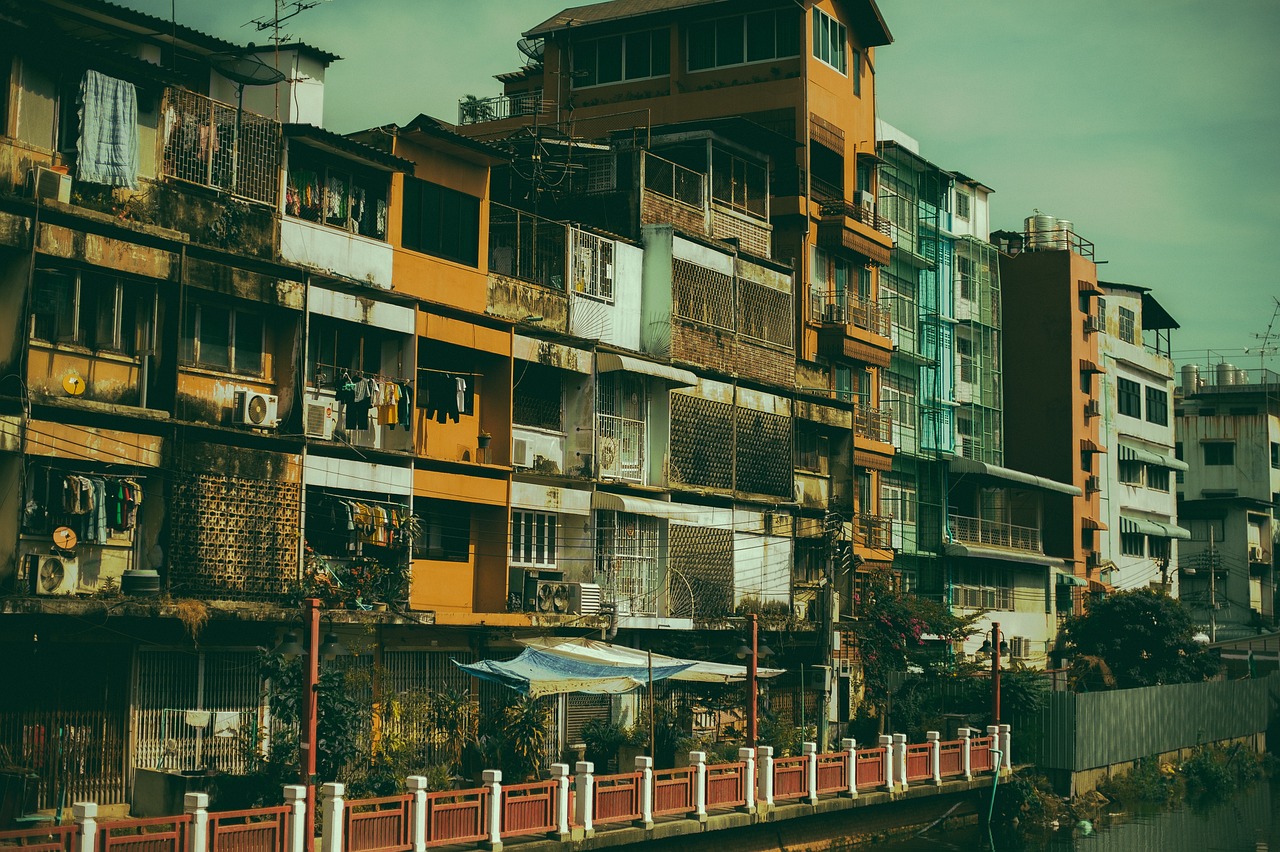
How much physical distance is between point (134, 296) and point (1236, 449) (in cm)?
7082

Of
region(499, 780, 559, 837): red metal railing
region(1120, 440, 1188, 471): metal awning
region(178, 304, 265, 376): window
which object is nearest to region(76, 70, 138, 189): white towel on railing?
region(178, 304, 265, 376): window

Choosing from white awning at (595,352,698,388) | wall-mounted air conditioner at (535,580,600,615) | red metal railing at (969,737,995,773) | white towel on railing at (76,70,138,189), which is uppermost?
white towel on railing at (76,70,138,189)

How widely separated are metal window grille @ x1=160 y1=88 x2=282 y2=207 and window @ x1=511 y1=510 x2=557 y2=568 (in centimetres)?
898

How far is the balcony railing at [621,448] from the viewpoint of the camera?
35750mm

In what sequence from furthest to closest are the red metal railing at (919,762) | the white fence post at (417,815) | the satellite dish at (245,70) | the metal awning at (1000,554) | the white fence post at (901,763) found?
the metal awning at (1000,554) < the red metal railing at (919,762) < the white fence post at (901,763) < the satellite dish at (245,70) < the white fence post at (417,815)

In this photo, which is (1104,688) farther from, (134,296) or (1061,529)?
(134,296)

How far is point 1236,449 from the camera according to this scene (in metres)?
84.4

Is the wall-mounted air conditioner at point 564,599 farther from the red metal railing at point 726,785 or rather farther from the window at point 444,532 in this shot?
the red metal railing at point 726,785

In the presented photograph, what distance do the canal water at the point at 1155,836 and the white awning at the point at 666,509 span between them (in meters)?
8.52

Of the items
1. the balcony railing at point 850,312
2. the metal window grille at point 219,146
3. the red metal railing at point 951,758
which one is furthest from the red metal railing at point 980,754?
the metal window grille at point 219,146

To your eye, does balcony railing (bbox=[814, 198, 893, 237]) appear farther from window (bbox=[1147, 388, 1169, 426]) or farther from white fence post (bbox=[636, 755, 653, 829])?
window (bbox=[1147, 388, 1169, 426])

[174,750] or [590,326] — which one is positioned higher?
[590,326]

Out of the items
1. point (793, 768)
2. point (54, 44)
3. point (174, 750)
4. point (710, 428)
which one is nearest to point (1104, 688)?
point (710, 428)

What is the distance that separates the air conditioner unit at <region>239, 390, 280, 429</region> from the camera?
26906 mm
